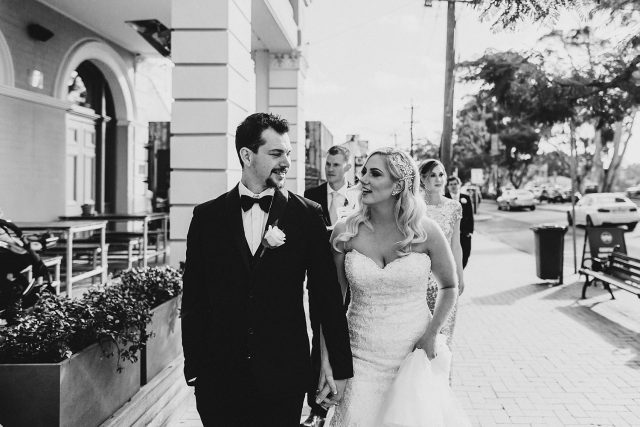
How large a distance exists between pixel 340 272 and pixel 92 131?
11705 millimetres

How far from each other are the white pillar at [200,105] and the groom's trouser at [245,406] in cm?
398

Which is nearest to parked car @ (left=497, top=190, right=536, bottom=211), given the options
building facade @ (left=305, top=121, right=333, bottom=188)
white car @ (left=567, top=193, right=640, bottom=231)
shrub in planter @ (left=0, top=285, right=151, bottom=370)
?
white car @ (left=567, top=193, right=640, bottom=231)

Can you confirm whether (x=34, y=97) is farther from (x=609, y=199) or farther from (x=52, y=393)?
(x=609, y=199)

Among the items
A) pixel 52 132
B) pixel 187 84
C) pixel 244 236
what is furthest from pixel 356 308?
pixel 52 132

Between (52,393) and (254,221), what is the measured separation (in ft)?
5.03

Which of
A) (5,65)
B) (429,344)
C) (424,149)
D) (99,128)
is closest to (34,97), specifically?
(5,65)

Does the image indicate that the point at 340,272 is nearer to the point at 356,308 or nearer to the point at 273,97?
the point at 356,308

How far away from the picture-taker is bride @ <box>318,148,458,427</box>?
307cm

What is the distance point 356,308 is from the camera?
3.20 m

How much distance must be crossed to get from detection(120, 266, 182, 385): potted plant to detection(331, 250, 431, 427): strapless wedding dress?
6.52 feet

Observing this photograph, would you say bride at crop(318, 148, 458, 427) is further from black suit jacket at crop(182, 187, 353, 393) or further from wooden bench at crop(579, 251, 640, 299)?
wooden bench at crop(579, 251, 640, 299)

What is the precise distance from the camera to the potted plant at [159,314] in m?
4.62

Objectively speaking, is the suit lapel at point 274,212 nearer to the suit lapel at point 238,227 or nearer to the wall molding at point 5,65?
the suit lapel at point 238,227

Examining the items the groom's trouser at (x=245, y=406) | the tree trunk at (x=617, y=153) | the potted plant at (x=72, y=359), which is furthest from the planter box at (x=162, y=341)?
the tree trunk at (x=617, y=153)
